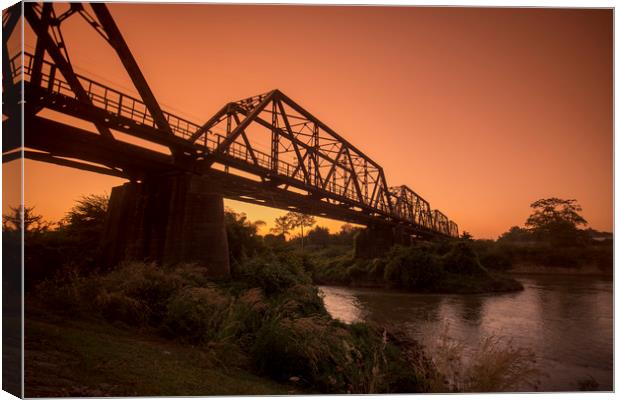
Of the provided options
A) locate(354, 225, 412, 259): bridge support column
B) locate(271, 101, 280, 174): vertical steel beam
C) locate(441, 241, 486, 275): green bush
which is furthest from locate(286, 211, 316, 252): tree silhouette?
locate(271, 101, 280, 174): vertical steel beam

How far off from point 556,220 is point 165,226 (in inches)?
557

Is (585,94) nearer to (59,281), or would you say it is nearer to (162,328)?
(162,328)

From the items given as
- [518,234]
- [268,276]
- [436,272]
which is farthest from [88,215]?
[436,272]

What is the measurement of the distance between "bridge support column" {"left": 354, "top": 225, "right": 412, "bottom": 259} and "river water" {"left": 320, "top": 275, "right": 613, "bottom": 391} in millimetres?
18165

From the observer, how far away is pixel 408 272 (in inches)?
1371

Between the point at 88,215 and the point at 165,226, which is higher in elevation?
the point at 88,215

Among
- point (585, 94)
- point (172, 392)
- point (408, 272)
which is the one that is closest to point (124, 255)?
point (172, 392)

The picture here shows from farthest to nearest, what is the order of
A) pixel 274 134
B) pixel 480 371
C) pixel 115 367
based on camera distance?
pixel 274 134, pixel 480 371, pixel 115 367

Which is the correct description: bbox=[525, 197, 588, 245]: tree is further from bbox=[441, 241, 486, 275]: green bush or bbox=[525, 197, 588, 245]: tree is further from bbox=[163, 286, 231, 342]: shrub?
bbox=[441, 241, 486, 275]: green bush

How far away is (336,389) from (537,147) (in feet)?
32.0

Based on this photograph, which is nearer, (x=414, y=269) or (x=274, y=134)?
(x=274, y=134)

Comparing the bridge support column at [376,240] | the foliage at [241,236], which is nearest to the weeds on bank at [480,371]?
the foliage at [241,236]

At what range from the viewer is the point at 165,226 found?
14.7 meters

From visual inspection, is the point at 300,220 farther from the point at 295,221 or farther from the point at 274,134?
the point at 274,134
